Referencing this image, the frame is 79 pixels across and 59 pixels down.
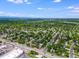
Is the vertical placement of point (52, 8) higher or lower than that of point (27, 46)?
higher

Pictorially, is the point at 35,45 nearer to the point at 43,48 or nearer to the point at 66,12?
the point at 43,48

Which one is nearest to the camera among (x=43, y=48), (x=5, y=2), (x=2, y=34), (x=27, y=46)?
(x=5, y=2)

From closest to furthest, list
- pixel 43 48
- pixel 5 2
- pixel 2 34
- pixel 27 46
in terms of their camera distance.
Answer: pixel 5 2 → pixel 2 34 → pixel 43 48 → pixel 27 46

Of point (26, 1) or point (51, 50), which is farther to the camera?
point (51, 50)

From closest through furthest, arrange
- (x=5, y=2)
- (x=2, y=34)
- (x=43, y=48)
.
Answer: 1. (x=5, y=2)
2. (x=2, y=34)
3. (x=43, y=48)

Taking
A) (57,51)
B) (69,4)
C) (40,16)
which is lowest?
(57,51)

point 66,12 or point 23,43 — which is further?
point 23,43

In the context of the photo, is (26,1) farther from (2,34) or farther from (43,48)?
(43,48)

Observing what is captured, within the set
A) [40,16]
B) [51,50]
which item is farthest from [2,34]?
[40,16]

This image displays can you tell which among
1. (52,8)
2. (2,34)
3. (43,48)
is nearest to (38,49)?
(43,48)
